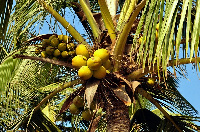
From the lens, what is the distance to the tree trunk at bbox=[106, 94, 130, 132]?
3.92 m

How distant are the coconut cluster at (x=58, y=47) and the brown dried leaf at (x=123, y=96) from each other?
58 centimetres

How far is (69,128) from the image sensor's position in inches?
377

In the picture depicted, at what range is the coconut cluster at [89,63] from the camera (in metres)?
3.55

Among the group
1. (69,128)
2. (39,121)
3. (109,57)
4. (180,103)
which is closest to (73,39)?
(109,57)

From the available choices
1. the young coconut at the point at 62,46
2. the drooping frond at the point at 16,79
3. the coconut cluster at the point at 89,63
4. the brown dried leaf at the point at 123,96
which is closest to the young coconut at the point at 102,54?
the coconut cluster at the point at 89,63

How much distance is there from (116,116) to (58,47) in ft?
2.95

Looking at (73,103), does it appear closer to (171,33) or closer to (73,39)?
(73,39)

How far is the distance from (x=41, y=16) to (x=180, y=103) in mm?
2319

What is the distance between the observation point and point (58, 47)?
3977 millimetres

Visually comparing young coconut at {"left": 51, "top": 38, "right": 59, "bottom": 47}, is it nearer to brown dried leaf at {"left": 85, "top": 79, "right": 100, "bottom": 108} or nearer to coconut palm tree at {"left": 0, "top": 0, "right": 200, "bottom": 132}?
coconut palm tree at {"left": 0, "top": 0, "right": 200, "bottom": 132}

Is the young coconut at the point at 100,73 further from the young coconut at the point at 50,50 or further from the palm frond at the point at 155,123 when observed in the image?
the palm frond at the point at 155,123

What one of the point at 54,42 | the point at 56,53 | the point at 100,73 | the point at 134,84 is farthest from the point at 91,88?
the point at 54,42

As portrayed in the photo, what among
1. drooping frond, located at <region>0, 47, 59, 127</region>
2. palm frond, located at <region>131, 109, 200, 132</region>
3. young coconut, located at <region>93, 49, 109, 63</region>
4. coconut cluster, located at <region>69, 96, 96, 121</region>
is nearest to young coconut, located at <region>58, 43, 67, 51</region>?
young coconut, located at <region>93, 49, 109, 63</region>

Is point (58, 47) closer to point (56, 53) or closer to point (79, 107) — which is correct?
point (56, 53)
